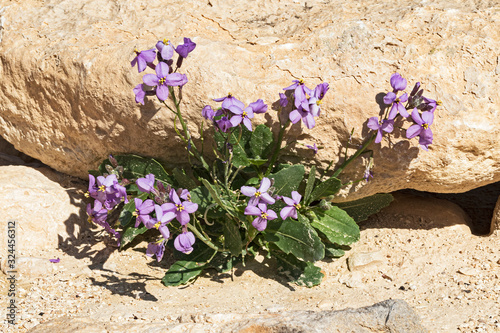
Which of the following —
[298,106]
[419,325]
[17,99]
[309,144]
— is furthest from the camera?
[17,99]

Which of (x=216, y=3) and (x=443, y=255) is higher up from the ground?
(x=216, y=3)

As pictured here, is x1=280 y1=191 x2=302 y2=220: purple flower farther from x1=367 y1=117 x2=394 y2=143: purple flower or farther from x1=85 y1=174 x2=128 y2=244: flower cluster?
x1=85 y1=174 x2=128 y2=244: flower cluster

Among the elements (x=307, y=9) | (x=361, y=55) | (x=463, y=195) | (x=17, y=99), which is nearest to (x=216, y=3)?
(x=307, y=9)

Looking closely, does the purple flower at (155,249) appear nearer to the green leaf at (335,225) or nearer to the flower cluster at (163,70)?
the flower cluster at (163,70)

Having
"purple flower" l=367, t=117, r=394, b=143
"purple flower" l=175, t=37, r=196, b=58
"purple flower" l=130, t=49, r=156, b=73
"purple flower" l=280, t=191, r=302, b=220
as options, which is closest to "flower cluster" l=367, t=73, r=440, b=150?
"purple flower" l=367, t=117, r=394, b=143

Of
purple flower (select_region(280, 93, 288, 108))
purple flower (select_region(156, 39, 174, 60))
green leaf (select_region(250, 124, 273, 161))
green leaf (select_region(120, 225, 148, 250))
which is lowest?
green leaf (select_region(120, 225, 148, 250))

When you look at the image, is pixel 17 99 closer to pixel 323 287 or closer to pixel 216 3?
pixel 216 3
